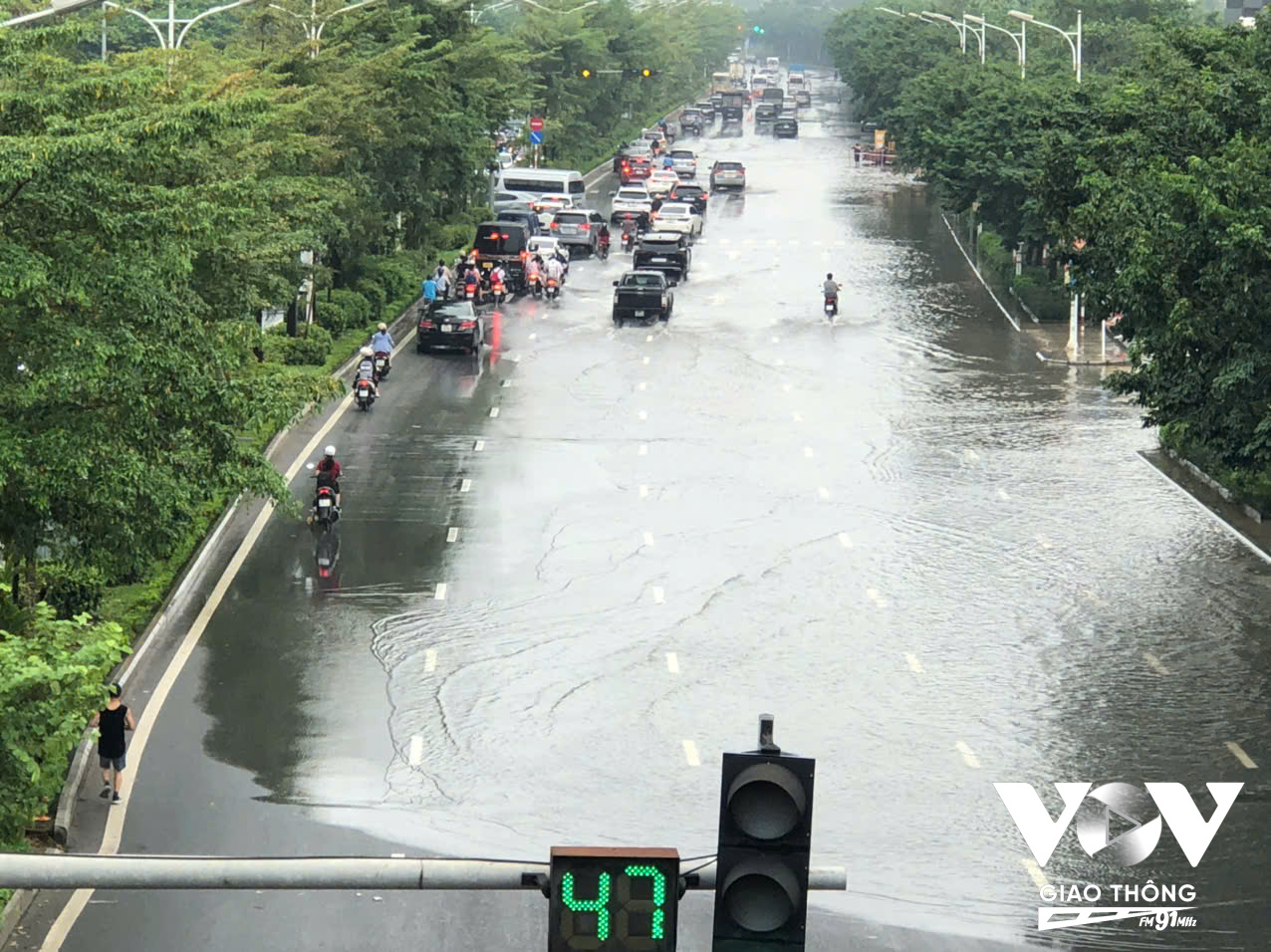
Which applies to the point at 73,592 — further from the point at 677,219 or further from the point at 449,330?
the point at 677,219

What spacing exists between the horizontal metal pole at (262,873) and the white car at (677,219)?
67.3m

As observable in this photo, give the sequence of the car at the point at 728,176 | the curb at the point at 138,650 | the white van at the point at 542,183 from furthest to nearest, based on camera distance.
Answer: the car at the point at 728,176 < the white van at the point at 542,183 < the curb at the point at 138,650

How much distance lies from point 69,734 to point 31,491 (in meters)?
5.71

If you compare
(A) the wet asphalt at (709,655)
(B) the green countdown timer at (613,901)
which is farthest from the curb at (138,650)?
(B) the green countdown timer at (613,901)

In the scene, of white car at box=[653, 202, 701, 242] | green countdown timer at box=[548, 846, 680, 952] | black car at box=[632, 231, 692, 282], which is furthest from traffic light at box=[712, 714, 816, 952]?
white car at box=[653, 202, 701, 242]

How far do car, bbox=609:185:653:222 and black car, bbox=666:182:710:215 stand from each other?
1.97 m

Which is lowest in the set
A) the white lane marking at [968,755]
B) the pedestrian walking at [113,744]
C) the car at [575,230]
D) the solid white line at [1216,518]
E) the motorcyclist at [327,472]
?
the white lane marking at [968,755]

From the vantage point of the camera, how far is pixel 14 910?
58.6 ft

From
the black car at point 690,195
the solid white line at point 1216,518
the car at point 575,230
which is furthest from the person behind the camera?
the black car at point 690,195

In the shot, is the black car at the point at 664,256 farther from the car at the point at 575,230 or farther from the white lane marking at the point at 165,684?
the white lane marking at the point at 165,684

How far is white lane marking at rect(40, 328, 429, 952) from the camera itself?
18.0 m

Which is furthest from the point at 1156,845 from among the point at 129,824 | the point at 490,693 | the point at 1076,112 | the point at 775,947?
the point at 1076,112

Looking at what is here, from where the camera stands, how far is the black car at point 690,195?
87.7 m

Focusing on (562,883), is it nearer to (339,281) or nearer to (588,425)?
(588,425)
